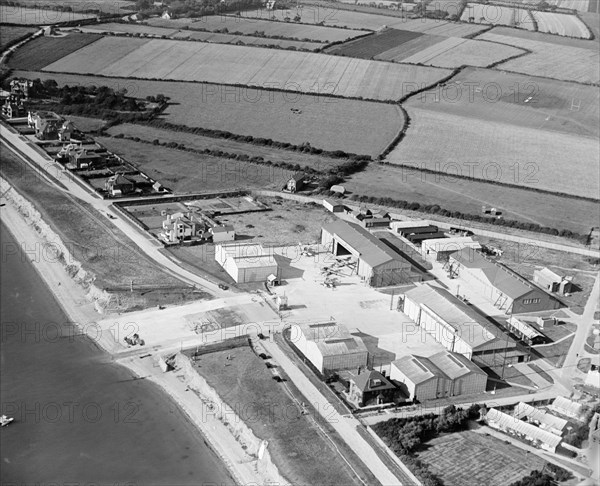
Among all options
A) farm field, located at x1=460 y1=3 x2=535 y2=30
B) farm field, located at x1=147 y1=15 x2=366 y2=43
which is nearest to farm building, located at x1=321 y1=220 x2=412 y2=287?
farm field, located at x1=147 y1=15 x2=366 y2=43

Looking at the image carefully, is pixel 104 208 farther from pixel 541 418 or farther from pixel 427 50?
pixel 427 50

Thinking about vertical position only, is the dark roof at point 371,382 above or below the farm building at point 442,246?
below

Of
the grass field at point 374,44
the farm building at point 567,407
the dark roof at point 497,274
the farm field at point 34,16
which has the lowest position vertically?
the farm building at point 567,407

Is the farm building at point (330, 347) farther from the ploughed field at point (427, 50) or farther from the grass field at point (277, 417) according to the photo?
the ploughed field at point (427, 50)

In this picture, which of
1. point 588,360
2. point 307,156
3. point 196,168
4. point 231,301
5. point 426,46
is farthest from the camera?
point 426,46

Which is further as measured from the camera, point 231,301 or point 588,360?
point 231,301

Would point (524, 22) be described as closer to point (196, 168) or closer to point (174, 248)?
point (196, 168)

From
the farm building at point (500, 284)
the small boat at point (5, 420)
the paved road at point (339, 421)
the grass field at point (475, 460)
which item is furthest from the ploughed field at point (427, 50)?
the small boat at point (5, 420)

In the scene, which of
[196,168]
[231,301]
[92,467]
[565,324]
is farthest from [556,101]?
[92,467]

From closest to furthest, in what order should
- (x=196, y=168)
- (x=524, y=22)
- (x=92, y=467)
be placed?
(x=92, y=467)
(x=196, y=168)
(x=524, y=22)
